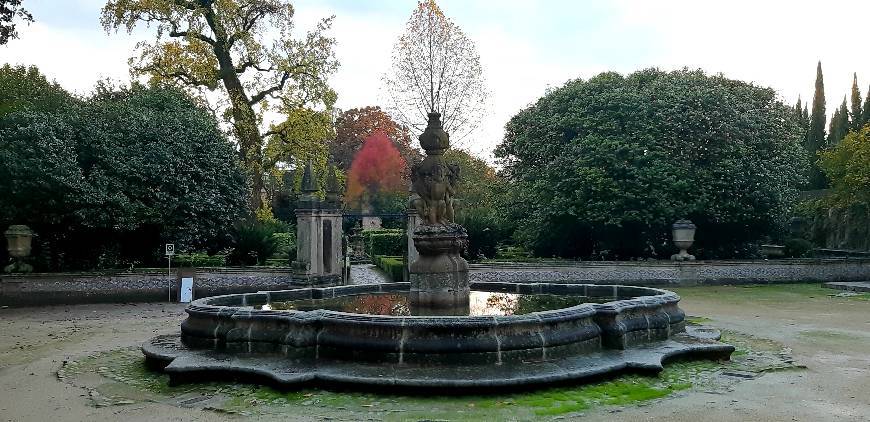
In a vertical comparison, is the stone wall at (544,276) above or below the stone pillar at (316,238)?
below

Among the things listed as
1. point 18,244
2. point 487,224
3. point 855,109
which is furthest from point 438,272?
point 855,109

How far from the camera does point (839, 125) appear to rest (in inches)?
1843

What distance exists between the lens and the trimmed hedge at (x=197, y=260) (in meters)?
19.8

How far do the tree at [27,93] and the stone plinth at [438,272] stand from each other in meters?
14.8

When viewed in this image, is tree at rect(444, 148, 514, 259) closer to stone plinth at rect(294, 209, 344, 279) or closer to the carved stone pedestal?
stone plinth at rect(294, 209, 344, 279)

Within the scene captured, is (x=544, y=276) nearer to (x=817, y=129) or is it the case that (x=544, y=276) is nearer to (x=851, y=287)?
(x=851, y=287)

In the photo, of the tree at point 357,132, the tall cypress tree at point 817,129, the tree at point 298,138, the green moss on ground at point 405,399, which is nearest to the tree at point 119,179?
the tree at point 298,138

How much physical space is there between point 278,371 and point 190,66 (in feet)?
66.7

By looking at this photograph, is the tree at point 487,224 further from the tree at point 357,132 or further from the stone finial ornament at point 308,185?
the tree at point 357,132

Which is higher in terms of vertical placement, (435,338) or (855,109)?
(855,109)

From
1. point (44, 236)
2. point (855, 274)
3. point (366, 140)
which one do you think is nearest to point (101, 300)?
point (44, 236)

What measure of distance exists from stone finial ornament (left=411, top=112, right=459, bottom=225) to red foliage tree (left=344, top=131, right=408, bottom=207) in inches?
1630

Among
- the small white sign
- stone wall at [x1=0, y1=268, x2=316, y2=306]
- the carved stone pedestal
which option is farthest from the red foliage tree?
the carved stone pedestal

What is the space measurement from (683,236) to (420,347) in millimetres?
16645
